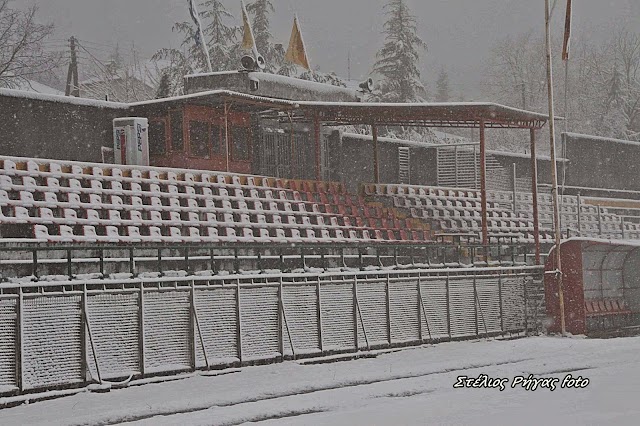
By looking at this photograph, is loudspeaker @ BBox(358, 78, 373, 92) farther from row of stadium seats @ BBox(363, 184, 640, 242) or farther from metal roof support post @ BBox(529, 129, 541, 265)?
metal roof support post @ BBox(529, 129, 541, 265)

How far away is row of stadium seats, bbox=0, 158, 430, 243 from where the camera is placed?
23953mm

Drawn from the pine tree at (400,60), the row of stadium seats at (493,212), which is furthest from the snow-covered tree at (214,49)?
the row of stadium seats at (493,212)

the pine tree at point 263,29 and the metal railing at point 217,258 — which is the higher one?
the pine tree at point 263,29

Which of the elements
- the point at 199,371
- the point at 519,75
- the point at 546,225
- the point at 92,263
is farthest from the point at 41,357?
the point at 519,75

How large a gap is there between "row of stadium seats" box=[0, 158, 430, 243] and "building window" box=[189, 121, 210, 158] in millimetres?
3023

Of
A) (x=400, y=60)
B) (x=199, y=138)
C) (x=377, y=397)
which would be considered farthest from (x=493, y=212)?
(x=400, y=60)

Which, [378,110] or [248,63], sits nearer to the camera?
[378,110]

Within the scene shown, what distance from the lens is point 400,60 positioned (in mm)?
80375

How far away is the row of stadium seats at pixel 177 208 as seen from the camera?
2395 centimetres

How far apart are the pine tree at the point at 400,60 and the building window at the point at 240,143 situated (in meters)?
43.8

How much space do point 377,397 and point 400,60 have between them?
64858 mm

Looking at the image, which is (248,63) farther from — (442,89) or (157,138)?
(442,89)

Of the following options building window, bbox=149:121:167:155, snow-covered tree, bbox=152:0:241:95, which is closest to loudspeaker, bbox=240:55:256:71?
building window, bbox=149:121:167:155

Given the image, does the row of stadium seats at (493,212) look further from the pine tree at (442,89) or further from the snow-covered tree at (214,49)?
the pine tree at (442,89)
